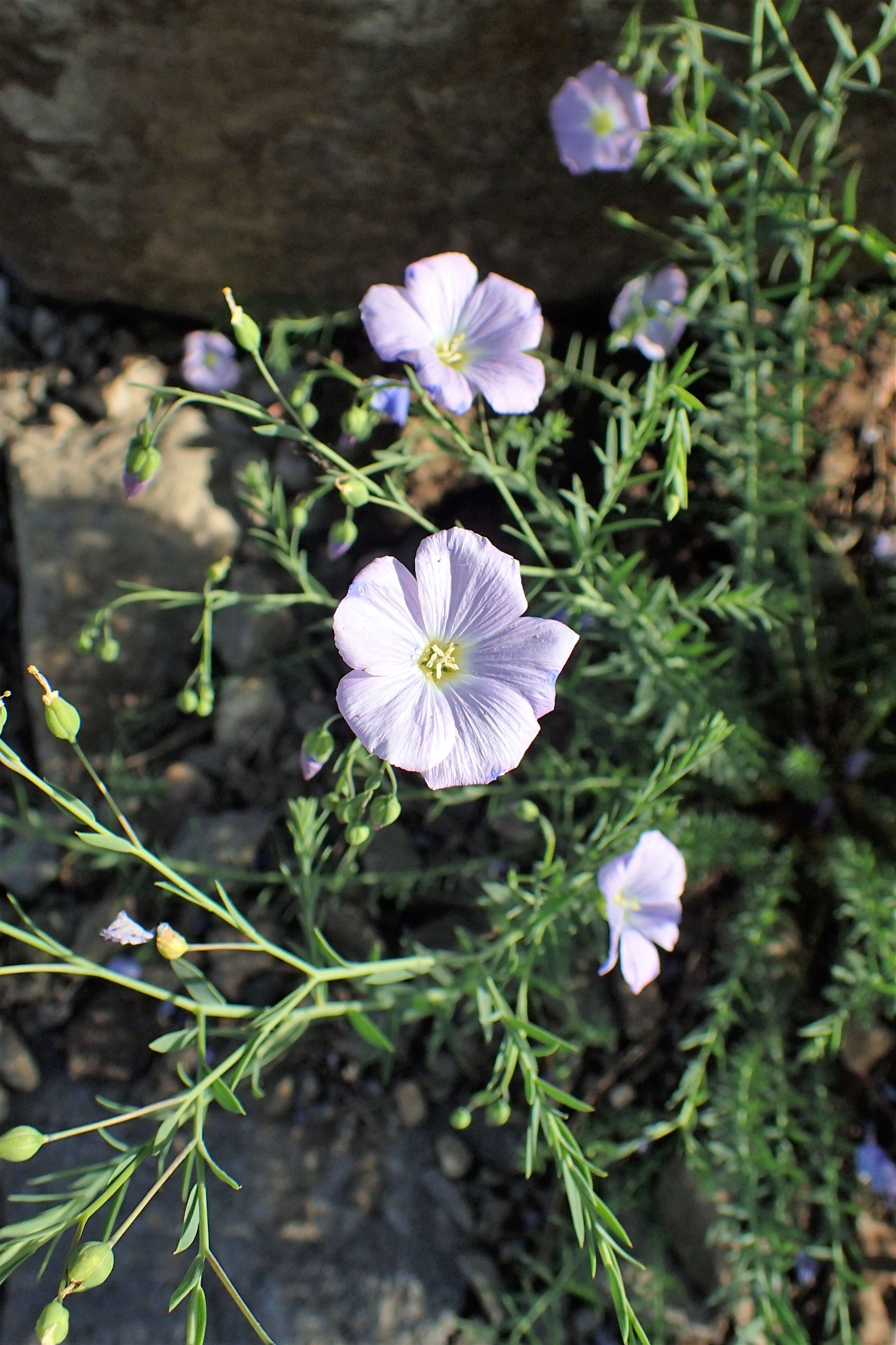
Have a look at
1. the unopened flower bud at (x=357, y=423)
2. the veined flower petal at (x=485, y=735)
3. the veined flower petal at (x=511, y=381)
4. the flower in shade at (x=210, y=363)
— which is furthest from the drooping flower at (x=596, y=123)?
the veined flower petal at (x=485, y=735)

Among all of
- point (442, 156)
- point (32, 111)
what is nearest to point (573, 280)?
point (442, 156)

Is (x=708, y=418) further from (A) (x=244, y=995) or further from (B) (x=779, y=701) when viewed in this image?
(A) (x=244, y=995)

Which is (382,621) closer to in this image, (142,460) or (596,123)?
(142,460)

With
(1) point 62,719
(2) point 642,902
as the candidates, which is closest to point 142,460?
(1) point 62,719

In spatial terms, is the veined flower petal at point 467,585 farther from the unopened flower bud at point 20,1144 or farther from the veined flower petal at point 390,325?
the unopened flower bud at point 20,1144

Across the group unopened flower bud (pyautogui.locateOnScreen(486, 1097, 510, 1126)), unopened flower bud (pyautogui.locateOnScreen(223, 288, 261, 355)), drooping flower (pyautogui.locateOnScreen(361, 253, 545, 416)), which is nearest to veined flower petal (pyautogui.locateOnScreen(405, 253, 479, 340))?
drooping flower (pyautogui.locateOnScreen(361, 253, 545, 416))

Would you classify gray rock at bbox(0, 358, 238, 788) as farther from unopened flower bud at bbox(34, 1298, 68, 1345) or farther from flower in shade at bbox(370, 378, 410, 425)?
unopened flower bud at bbox(34, 1298, 68, 1345)
